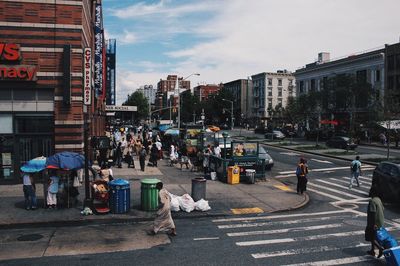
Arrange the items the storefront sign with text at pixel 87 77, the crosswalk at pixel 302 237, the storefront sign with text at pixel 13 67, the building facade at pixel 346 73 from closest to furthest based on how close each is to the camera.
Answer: the crosswalk at pixel 302 237 → the storefront sign with text at pixel 13 67 → the storefront sign with text at pixel 87 77 → the building facade at pixel 346 73

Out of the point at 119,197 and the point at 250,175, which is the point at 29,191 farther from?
the point at 250,175

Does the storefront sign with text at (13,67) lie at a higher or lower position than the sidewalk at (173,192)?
higher

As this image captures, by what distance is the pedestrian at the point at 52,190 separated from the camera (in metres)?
14.5

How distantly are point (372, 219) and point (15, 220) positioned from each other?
33.2ft

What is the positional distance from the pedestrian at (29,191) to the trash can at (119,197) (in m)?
2.64

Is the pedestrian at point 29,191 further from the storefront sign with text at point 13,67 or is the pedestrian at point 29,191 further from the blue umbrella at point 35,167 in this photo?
the storefront sign with text at point 13,67

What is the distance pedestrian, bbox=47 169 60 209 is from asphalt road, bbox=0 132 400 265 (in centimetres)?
210

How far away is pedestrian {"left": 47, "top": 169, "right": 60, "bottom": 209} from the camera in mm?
14523

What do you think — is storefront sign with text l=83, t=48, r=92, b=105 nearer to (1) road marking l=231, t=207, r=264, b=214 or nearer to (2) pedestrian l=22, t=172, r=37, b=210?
(2) pedestrian l=22, t=172, r=37, b=210

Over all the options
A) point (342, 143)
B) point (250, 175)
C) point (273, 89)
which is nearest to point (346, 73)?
point (342, 143)

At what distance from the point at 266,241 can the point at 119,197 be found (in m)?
5.30

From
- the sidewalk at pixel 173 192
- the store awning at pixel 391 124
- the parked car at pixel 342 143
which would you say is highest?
the store awning at pixel 391 124

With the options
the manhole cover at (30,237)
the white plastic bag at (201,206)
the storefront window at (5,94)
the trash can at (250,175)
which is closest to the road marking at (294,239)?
the white plastic bag at (201,206)

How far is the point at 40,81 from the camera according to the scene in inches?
759
